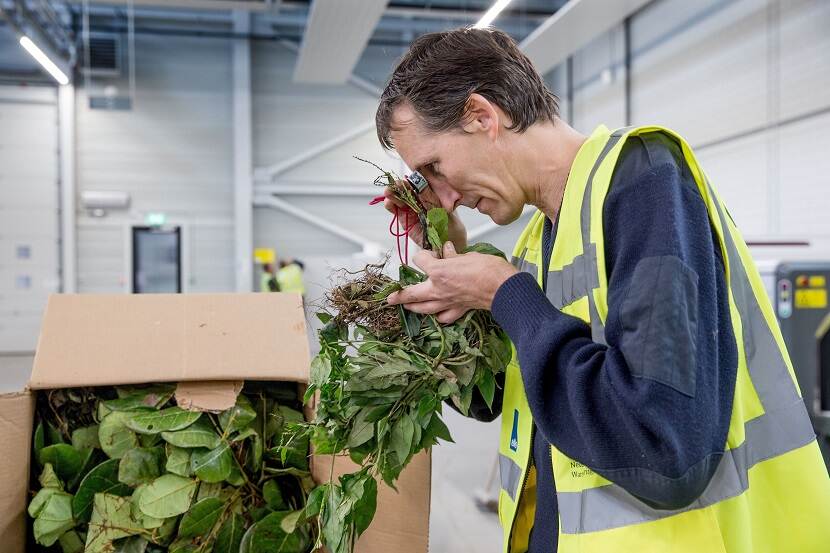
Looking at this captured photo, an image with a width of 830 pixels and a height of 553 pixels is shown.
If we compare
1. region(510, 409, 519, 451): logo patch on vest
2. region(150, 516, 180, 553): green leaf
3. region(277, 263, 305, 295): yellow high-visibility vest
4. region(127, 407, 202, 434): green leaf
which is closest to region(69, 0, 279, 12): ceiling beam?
region(277, 263, 305, 295): yellow high-visibility vest

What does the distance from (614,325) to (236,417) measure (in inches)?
37.9

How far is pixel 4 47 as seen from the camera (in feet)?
31.8

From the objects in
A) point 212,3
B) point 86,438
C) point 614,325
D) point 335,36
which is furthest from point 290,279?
point 614,325

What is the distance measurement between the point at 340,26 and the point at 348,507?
22.4 feet

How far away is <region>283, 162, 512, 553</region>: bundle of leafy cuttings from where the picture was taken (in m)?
1.08

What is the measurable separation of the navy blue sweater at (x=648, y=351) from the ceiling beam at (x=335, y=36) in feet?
20.6

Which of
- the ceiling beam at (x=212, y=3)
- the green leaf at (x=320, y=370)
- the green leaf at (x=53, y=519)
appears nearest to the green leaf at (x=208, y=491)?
the green leaf at (x=53, y=519)

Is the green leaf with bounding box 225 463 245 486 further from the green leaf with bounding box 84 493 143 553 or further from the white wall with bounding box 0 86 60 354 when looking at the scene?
the white wall with bounding box 0 86 60 354

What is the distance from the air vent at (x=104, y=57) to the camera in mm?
9789

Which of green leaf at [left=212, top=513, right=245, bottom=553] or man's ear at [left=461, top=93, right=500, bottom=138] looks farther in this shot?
green leaf at [left=212, top=513, right=245, bottom=553]

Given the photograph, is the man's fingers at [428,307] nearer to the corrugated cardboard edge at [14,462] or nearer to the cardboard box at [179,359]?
the cardboard box at [179,359]

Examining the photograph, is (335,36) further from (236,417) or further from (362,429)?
(362,429)

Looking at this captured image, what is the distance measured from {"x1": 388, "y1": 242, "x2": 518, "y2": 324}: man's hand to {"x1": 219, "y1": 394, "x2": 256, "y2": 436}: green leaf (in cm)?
A: 59

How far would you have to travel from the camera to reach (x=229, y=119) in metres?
10.5
